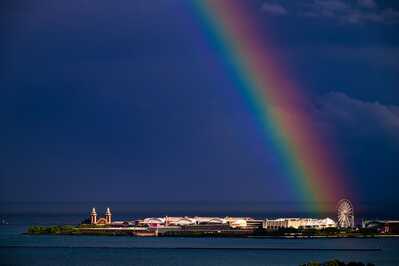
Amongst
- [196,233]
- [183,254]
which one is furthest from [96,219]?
[183,254]

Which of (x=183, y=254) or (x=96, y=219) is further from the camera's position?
(x=96, y=219)

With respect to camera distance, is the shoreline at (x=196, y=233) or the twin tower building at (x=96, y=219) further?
the twin tower building at (x=96, y=219)

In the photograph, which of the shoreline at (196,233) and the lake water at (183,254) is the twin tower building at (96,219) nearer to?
the shoreline at (196,233)

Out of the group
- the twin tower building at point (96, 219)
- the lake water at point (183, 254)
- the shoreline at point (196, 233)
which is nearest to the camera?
the lake water at point (183, 254)

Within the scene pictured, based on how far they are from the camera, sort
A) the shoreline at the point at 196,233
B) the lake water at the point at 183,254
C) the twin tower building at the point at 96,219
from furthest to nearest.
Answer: the twin tower building at the point at 96,219 → the shoreline at the point at 196,233 → the lake water at the point at 183,254

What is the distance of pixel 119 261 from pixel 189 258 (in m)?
3.64

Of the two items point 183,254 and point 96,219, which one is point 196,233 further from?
point 183,254

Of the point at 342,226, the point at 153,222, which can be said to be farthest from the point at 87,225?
the point at 342,226

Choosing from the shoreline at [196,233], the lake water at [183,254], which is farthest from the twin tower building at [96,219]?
the lake water at [183,254]

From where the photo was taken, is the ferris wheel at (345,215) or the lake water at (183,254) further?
the ferris wheel at (345,215)

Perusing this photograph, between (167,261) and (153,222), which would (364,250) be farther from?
(153,222)

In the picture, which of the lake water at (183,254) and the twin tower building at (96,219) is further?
the twin tower building at (96,219)

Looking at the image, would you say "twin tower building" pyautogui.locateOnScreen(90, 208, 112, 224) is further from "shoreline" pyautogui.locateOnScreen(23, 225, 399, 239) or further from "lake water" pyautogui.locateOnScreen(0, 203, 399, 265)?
"lake water" pyautogui.locateOnScreen(0, 203, 399, 265)

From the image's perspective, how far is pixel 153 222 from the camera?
8656 centimetres
